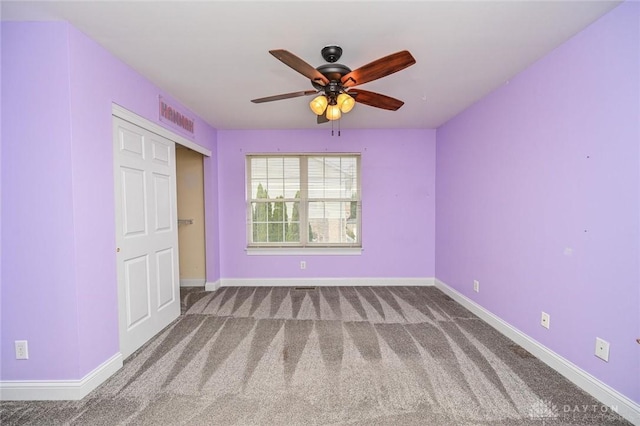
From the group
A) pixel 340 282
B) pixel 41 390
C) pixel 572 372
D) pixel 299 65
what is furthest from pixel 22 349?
pixel 572 372

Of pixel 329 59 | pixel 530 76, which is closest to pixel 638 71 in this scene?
pixel 530 76

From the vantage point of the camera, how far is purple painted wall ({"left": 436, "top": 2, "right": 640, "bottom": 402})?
5.02 ft

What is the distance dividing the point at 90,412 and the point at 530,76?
4.17 meters

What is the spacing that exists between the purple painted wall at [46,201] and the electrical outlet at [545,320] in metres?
3.50

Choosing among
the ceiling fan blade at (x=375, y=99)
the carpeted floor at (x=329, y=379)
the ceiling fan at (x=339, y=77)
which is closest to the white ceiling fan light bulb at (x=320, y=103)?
the ceiling fan at (x=339, y=77)

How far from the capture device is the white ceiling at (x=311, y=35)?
61.0 inches

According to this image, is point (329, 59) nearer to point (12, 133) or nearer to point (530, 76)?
point (530, 76)

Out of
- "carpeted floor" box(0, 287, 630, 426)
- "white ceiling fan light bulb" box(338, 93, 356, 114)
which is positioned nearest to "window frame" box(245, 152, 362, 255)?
"carpeted floor" box(0, 287, 630, 426)

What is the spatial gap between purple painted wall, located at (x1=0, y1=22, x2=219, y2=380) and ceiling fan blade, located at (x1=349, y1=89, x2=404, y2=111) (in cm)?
197

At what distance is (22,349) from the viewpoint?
1.73 meters

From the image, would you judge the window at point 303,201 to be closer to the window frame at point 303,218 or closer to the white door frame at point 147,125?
the window frame at point 303,218

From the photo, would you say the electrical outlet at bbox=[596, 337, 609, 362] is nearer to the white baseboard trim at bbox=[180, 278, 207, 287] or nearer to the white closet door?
the white closet door

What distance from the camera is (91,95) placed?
186 cm

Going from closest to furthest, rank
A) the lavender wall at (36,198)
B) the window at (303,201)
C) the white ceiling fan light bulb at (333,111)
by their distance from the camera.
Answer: the lavender wall at (36,198) → the white ceiling fan light bulb at (333,111) → the window at (303,201)
